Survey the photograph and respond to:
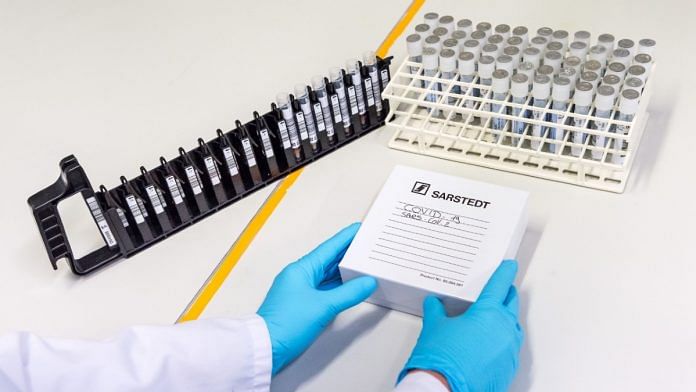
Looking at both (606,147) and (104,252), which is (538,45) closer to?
(606,147)

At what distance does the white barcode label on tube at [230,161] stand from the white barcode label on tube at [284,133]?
0.52 feet

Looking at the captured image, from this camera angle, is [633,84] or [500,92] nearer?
[633,84]

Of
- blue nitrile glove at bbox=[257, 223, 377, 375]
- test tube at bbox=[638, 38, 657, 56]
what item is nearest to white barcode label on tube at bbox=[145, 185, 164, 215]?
blue nitrile glove at bbox=[257, 223, 377, 375]

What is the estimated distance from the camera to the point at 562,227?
1.87 m

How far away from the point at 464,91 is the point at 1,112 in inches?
66.4

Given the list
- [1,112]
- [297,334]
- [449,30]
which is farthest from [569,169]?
[1,112]

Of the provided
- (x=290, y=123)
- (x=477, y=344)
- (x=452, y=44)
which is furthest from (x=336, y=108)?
(x=477, y=344)

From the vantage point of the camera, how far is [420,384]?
1445 millimetres

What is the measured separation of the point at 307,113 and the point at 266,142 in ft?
0.50

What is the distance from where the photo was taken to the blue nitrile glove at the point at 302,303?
5.33 ft

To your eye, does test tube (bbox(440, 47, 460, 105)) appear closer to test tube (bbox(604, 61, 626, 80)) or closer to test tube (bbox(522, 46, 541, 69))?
test tube (bbox(522, 46, 541, 69))

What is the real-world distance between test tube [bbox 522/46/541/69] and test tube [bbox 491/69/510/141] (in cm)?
8

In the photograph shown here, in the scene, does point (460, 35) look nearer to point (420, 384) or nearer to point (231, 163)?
point (231, 163)

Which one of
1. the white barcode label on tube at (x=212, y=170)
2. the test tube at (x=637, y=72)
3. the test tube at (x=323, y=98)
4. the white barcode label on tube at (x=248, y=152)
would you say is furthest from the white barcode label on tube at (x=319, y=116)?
the test tube at (x=637, y=72)
